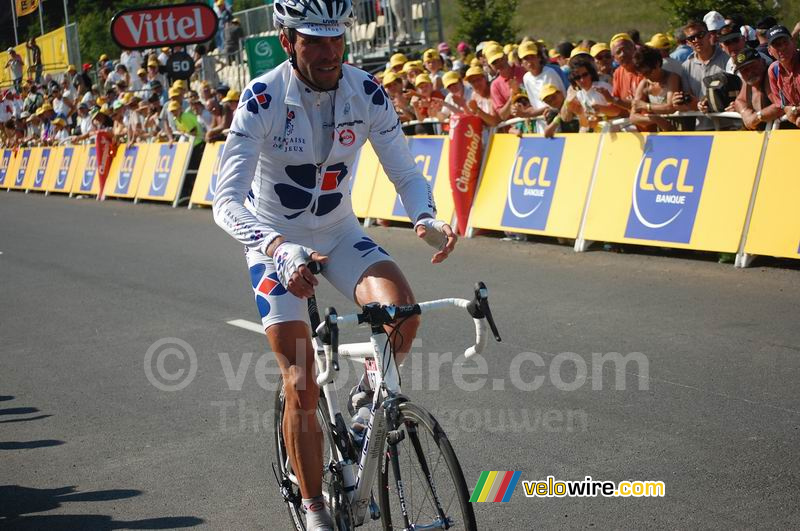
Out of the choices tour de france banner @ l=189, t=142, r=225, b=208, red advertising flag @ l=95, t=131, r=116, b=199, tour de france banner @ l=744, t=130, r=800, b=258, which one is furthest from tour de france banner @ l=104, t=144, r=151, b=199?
tour de france banner @ l=744, t=130, r=800, b=258

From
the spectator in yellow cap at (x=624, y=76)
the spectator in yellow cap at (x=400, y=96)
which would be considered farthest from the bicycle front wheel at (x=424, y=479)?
the spectator in yellow cap at (x=400, y=96)

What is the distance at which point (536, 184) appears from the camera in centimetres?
1280

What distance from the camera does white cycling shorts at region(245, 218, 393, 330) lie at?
4324 mm

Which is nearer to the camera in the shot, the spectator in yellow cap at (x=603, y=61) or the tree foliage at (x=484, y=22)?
the spectator in yellow cap at (x=603, y=61)

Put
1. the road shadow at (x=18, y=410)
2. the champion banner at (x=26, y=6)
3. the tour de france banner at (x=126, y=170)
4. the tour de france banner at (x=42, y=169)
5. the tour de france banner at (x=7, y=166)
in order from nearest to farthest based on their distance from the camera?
the road shadow at (x=18, y=410)
the tour de france banner at (x=126, y=170)
the tour de france banner at (x=42, y=169)
the tour de france banner at (x=7, y=166)
the champion banner at (x=26, y=6)

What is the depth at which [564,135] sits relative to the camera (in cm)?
1261

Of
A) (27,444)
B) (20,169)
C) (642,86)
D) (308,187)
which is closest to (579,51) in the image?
(642,86)

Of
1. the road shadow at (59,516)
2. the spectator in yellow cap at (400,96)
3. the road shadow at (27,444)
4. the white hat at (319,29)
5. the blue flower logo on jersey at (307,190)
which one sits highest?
the white hat at (319,29)

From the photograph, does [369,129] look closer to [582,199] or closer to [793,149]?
[793,149]

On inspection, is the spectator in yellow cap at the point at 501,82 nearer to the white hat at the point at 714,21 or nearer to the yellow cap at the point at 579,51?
the yellow cap at the point at 579,51

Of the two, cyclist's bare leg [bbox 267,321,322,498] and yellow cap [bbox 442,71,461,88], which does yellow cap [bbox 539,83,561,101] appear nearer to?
yellow cap [bbox 442,71,461,88]

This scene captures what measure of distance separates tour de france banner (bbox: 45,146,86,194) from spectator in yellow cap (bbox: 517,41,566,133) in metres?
18.6

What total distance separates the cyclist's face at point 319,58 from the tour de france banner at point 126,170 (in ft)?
69.8

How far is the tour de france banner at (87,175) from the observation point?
1095 inches
